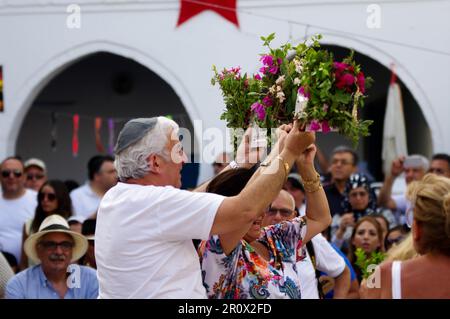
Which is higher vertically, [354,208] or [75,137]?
[75,137]

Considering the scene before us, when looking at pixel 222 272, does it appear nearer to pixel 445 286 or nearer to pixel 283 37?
pixel 445 286

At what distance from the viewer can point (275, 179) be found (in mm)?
3412

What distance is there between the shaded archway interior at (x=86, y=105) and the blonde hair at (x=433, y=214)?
11.3 metres

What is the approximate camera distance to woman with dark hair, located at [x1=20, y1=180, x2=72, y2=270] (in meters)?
7.59

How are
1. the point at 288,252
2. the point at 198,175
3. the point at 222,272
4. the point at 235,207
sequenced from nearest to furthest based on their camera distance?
1. the point at 235,207
2. the point at 222,272
3. the point at 288,252
4. the point at 198,175

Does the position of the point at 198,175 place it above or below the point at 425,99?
below

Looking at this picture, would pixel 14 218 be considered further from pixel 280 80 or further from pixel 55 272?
pixel 280 80

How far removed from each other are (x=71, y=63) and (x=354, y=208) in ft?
15.4

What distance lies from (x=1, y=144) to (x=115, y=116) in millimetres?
3223

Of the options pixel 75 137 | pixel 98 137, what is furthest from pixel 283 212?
pixel 75 137

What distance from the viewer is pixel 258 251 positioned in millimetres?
3949

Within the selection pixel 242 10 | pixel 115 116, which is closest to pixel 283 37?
pixel 242 10
